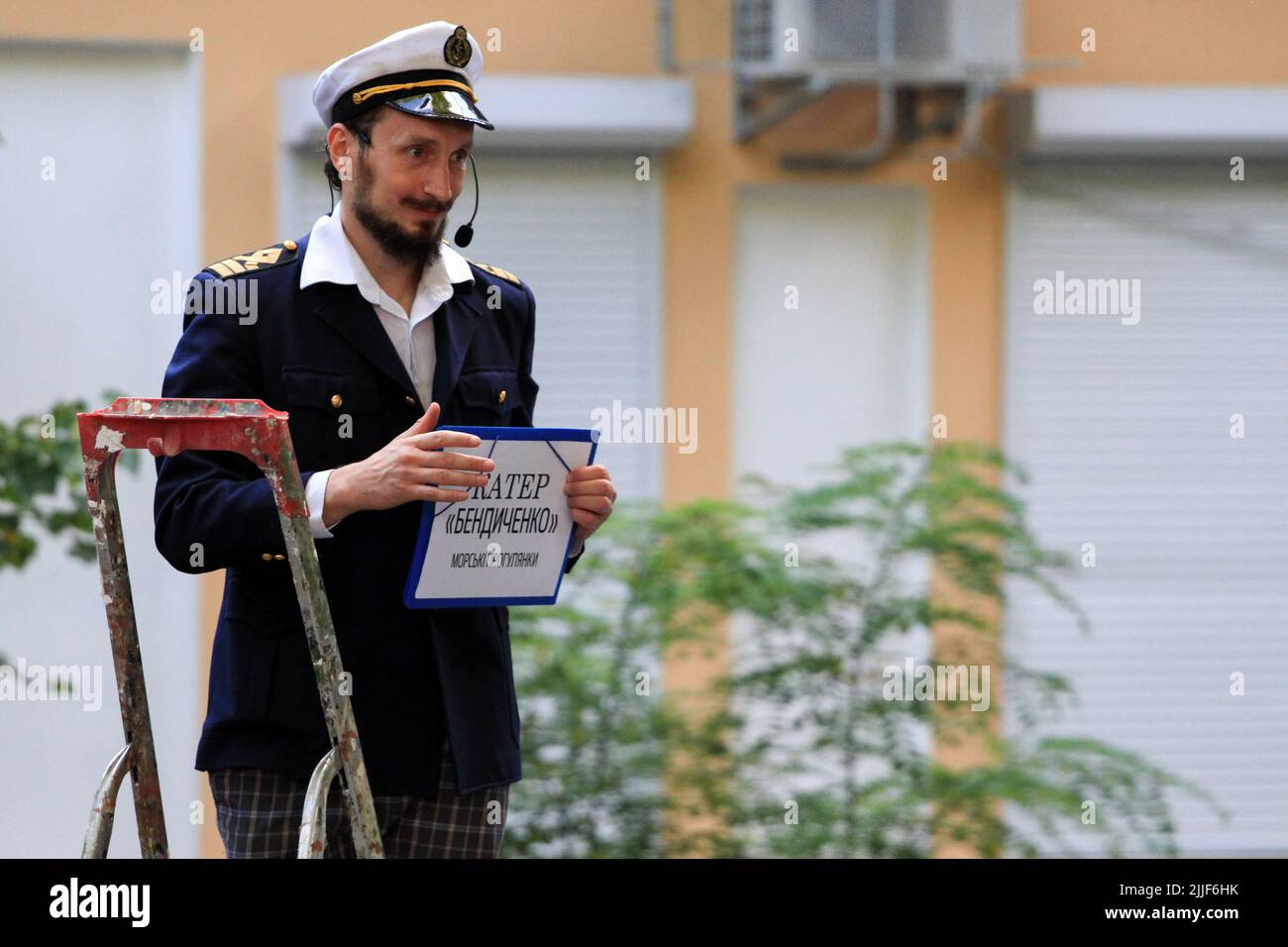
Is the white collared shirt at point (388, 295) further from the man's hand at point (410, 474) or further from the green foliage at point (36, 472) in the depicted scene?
the green foliage at point (36, 472)

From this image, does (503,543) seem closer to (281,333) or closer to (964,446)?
(281,333)

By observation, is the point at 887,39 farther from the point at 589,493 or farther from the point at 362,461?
the point at 362,461

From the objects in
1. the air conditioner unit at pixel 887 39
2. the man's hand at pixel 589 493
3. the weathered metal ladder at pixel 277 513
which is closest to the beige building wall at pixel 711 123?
the air conditioner unit at pixel 887 39

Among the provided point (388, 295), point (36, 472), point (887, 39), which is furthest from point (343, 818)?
point (887, 39)

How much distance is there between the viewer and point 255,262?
2.84 meters

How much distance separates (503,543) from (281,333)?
0.46 m

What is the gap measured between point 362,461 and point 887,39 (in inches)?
164

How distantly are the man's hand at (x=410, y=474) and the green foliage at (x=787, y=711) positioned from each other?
3107 mm

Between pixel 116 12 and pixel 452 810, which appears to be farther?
pixel 116 12

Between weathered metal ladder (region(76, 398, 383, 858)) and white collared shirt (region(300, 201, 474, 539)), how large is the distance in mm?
392
